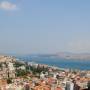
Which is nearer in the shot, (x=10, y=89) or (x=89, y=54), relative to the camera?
(x=10, y=89)

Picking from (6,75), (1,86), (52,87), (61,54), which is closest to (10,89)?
(1,86)

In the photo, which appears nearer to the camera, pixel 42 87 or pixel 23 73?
pixel 42 87

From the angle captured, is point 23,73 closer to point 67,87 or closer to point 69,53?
point 67,87

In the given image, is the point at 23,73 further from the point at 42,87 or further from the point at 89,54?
the point at 89,54

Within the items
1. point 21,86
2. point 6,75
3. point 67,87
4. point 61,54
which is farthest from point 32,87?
point 61,54

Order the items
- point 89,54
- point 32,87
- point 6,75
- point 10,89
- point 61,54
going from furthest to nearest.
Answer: point 61,54 → point 89,54 → point 6,75 → point 32,87 → point 10,89

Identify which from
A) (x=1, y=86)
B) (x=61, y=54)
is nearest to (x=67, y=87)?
(x=1, y=86)

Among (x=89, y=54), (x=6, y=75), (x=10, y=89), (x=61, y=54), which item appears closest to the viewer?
(x=10, y=89)

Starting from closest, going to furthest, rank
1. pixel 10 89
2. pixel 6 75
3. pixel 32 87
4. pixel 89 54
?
pixel 10 89, pixel 32 87, pixel 6 75, pixel 89 54
